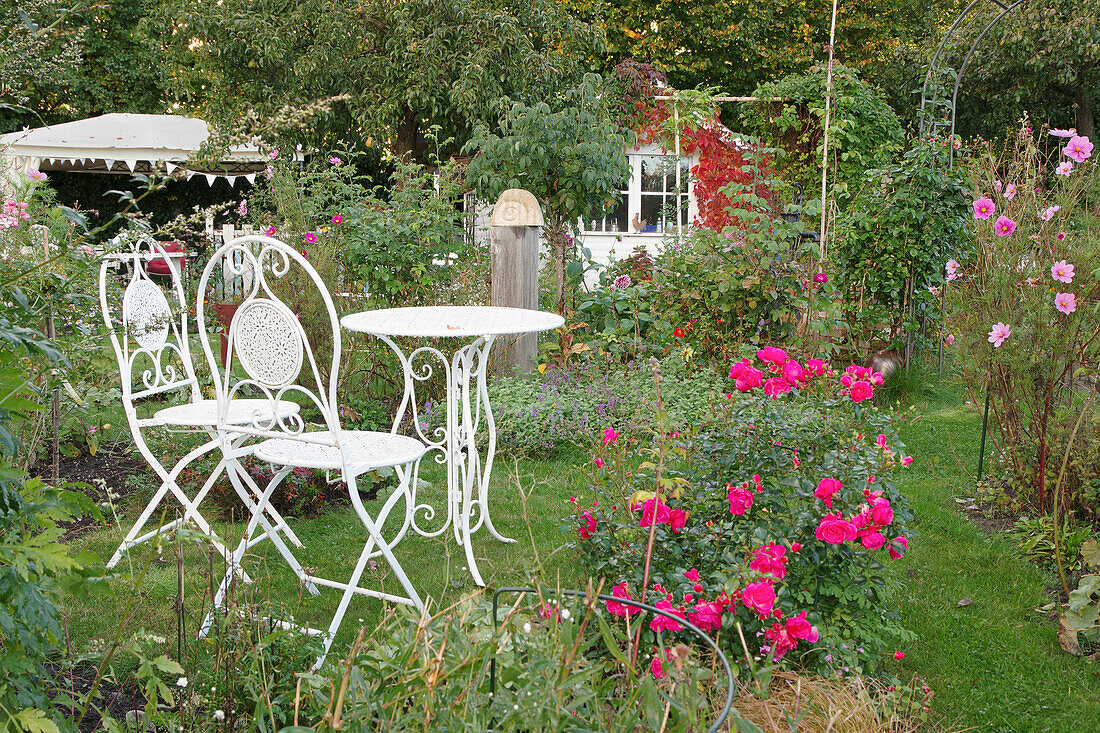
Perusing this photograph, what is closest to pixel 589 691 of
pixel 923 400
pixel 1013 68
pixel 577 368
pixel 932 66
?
pixel 577 368

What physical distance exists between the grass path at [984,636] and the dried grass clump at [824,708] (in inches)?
8.9

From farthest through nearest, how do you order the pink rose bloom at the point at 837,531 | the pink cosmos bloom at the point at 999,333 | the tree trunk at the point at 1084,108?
the tree trunk at the point at 1084,108, the pink cosmos bloom at the point at 999,333, the pink rose bloom at the point at 837,531

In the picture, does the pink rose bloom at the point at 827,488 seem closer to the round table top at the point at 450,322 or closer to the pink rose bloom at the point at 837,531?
the pink rose bloom at the point at 837,531

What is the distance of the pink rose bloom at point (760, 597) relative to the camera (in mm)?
1884

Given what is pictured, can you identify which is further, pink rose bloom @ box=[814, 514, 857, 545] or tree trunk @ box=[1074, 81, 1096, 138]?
tree trunk @ box=[1074, 81, 1096, 138]

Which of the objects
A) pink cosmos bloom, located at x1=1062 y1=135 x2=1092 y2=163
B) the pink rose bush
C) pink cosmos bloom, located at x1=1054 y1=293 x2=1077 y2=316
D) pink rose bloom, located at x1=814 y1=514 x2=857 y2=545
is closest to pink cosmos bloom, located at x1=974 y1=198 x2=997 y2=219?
pink cosmos bloom, located at x1=1062 y1=135 x2=1092 y2=163

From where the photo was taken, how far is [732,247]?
512 centimetres

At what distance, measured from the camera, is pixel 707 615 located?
1.94m

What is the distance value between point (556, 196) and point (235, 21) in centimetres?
698

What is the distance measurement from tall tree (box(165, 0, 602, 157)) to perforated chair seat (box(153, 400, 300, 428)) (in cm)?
840

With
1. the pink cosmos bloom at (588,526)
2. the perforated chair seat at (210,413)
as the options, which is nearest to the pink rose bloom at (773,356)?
the pink cosmos bloom at (588,526)

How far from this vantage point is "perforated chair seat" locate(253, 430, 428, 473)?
96.7 inches

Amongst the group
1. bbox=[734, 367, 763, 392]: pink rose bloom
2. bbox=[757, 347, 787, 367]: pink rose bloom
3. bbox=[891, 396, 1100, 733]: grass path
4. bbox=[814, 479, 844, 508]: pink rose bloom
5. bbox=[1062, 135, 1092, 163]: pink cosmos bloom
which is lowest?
bbox=[891, 396, 1100, 733]: grass path

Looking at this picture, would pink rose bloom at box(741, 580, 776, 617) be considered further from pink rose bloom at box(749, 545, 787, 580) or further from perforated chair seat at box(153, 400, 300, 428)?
perforated chair seat at box(153, 400, 300, 428)
